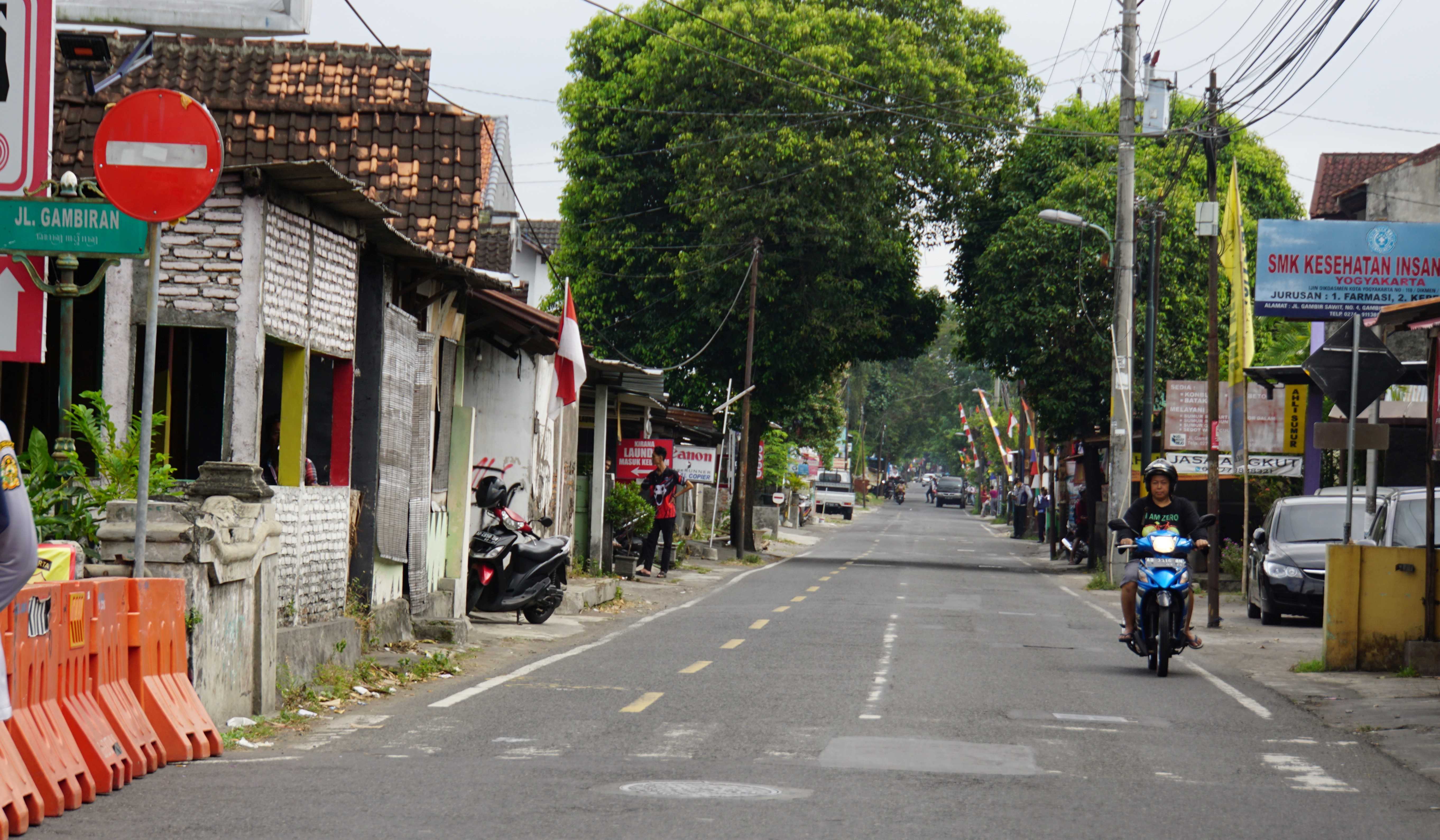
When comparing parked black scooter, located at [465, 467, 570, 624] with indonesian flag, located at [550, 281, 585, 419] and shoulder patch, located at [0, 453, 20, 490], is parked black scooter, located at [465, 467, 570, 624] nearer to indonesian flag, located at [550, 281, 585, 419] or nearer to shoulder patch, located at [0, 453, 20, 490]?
indonesian flag, located at [550, 281, 585, 419]

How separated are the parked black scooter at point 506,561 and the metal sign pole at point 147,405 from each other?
8.00 meters

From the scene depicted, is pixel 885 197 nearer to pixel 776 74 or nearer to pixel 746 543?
pixel 776 74

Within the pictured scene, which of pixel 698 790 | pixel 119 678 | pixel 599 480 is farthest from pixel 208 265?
pixel 599 480

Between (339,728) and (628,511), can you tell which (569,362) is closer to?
(339,728)

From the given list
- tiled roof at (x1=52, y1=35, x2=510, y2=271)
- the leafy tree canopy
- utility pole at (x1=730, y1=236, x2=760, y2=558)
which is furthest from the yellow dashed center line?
utility pole at (x1=730, y1=236, x2=760, y2=558)

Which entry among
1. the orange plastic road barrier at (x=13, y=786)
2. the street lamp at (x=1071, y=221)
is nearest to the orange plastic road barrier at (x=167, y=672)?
the orange plastic road barrier at (x=13, y=786)

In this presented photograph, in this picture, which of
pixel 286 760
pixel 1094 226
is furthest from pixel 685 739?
pixel 1094 226

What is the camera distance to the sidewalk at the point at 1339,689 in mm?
9852

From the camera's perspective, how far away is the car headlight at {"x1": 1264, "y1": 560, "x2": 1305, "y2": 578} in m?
20.0

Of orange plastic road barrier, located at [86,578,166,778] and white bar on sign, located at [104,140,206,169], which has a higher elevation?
white bar on sign, located at [104,140,206,169]

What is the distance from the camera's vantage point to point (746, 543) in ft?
127

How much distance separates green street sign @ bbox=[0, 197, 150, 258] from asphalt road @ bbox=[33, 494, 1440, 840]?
2.52m

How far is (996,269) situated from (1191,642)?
914 inches

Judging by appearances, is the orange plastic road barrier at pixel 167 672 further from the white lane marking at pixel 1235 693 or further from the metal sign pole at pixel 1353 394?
the metal sign pole at pixel 1353 394
